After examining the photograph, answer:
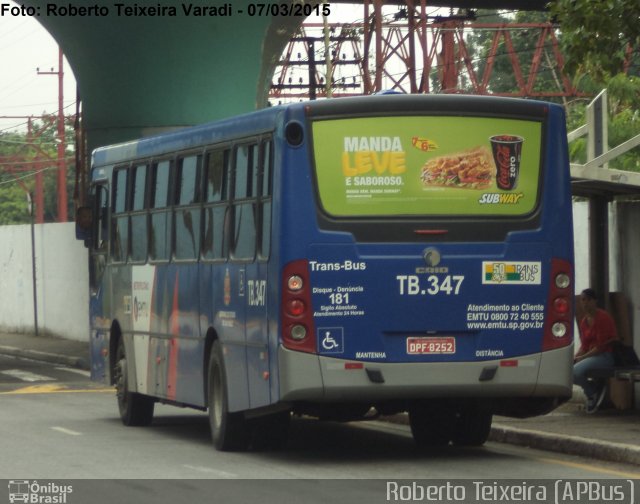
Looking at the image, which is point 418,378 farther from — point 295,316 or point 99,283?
point 99,283

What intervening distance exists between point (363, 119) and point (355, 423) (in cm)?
574

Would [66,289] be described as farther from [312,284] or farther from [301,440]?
[312,284]

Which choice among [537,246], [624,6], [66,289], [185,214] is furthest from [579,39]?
[66,289]

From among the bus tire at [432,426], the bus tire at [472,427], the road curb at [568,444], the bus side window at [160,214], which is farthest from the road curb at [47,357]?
the bus tire at [472,427]

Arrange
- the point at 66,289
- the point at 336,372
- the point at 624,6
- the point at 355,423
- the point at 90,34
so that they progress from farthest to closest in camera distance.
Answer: the point at 66,289
the point at 90,34
the point at 355,423
the point at 624,6
the point at 336,372

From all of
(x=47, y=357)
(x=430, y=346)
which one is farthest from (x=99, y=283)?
(x=47, y=357)

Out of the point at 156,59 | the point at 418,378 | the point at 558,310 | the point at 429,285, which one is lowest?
the point at 418,378

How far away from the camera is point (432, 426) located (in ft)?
50.6

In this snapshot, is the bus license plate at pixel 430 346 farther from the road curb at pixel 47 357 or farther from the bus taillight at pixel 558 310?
the road curb at pixel 47 357

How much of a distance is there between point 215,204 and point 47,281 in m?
24.0

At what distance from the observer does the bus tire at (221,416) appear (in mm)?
14703

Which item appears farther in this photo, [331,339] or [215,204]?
[215,204]

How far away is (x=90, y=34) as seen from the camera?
2850 cm

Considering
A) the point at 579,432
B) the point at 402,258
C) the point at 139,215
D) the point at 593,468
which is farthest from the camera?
the point at 139,215
